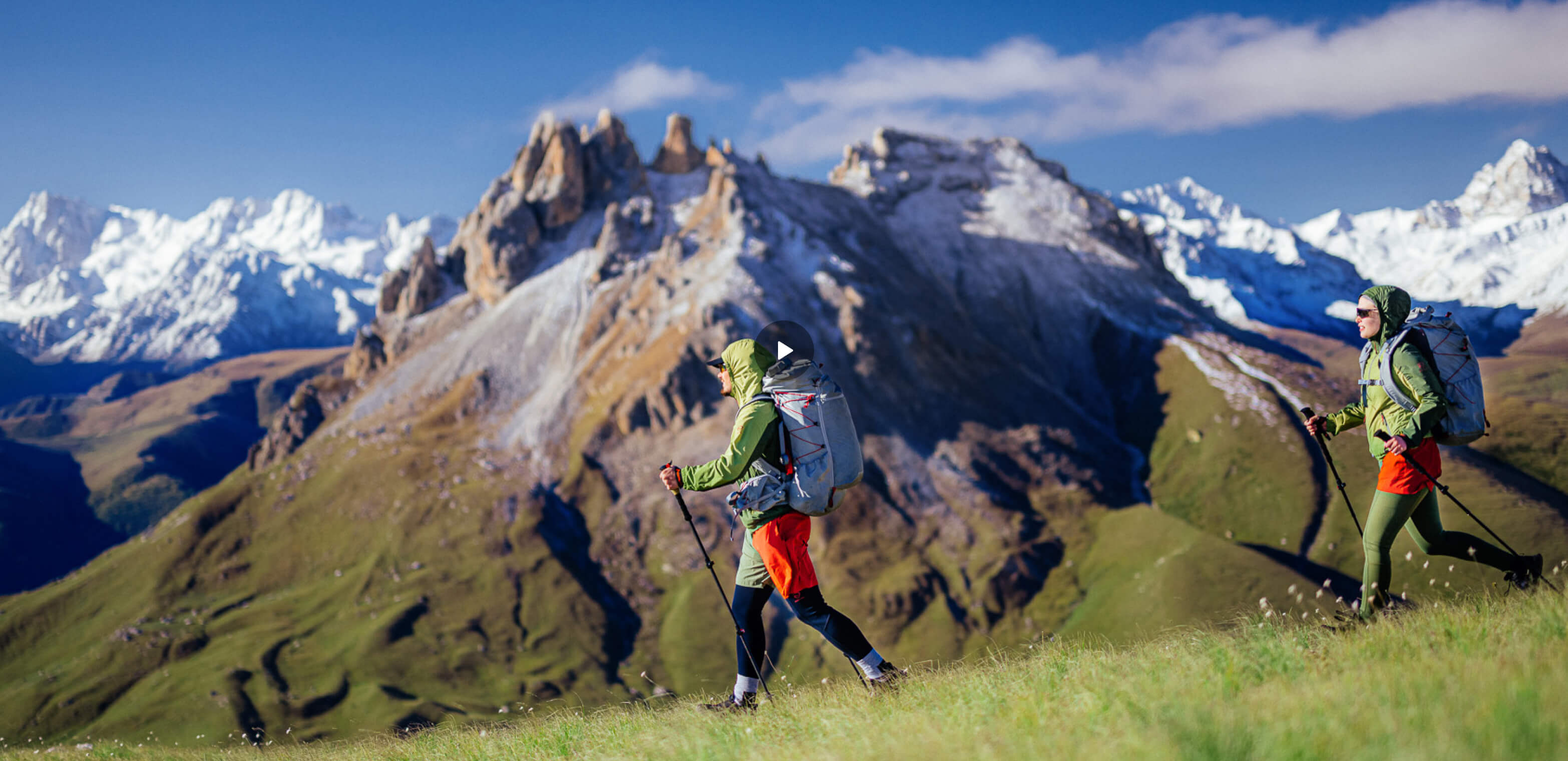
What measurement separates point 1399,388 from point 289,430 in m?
198

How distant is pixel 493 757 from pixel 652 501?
135984 millimetres

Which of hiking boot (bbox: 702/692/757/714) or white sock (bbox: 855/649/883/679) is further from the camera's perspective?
hiking boot (bbox: 702/692/757/714)

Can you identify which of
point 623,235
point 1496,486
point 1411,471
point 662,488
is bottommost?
point 1496,486

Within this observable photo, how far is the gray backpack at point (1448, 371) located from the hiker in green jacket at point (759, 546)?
23.2 feet

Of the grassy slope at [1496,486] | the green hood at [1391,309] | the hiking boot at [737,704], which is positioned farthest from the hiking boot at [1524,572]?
the grassy slope at [1496,486]

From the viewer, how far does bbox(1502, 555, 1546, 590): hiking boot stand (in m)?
10.6

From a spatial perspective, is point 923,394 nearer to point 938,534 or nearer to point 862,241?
point 938,534

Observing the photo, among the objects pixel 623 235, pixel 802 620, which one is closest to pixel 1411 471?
pixel 802 620

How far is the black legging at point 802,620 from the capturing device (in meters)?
10.4

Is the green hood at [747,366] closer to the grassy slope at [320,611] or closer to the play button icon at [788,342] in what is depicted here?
the play button icon at [788,342]

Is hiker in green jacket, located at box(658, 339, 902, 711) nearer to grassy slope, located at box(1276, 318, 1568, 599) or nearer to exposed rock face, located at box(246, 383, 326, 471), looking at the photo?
grassy slope, located at box(1276, 318, 1568, 599)

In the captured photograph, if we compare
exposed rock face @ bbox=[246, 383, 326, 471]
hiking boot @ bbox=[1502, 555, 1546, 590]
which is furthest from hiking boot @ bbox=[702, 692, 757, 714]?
exposed rock face @ bbox=[246, 383, 326, 471]

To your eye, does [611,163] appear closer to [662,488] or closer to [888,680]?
[662,488]

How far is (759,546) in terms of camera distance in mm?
10609
